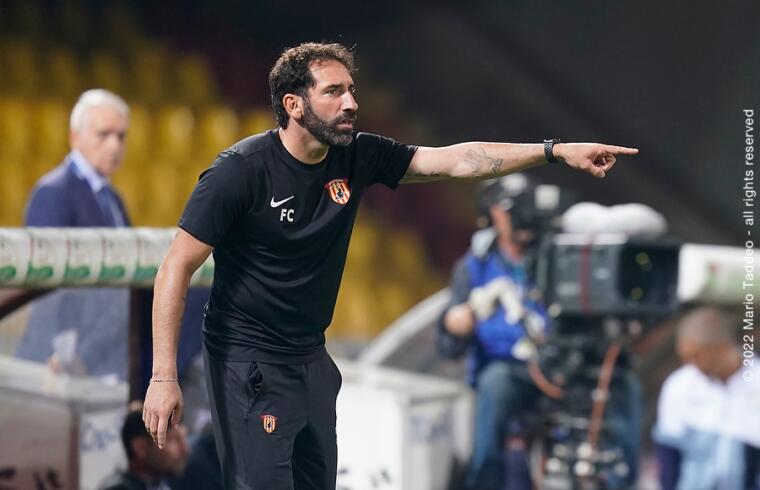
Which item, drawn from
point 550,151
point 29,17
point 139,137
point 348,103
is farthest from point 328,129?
point 29,17

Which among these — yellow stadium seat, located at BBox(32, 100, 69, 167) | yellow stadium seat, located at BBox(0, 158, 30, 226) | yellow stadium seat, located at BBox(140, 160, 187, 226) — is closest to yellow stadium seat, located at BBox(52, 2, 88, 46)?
yellow stadium seat, located at BBox(32, 100, 69, 167)

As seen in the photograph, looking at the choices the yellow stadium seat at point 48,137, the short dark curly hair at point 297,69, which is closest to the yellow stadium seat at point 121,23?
the yellow stadium seat at point 48,137

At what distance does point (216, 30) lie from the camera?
1073 cm

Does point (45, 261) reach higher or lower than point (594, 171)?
lower

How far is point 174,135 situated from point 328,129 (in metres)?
6.27

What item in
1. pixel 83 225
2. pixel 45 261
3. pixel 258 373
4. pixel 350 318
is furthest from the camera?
pixel 350 318

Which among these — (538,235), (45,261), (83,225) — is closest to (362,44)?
(538,235)

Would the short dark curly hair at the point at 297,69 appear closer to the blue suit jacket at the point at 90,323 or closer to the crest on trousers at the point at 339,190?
the crest on trousers at the point at 339,190

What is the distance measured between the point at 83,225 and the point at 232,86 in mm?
5675

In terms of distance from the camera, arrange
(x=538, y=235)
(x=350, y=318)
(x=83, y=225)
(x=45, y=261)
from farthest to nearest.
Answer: (x=350, y=318)
(x=538, y=235)
(x=83, y=225)
(x=45, y=261)

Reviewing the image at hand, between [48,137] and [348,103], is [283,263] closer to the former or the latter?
[348,103]

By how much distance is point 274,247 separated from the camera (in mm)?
3408

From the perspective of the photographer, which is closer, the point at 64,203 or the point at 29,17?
the point at 64,203

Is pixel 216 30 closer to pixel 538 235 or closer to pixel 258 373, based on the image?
pixel 538 235
